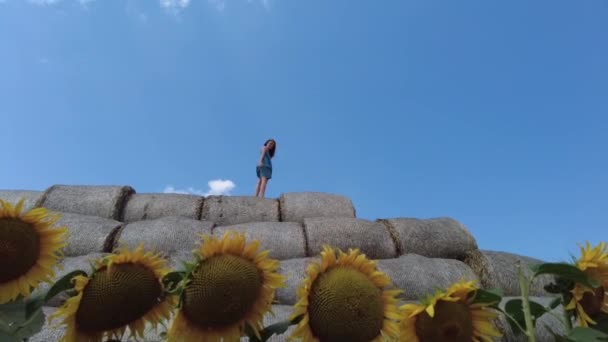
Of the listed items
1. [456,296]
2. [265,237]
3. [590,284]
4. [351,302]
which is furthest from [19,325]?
[265,237]

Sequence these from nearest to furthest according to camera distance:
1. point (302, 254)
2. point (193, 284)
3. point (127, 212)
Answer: point (193, 284)
point (302, 254)
point (127, 212)

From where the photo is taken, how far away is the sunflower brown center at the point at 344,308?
72 centimetres

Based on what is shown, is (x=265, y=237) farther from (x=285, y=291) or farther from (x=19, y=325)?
(x=19, y=325)

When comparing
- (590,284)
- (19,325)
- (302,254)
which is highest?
(302,254)

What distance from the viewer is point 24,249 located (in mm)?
947

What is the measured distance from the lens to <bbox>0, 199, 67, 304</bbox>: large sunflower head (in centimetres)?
92

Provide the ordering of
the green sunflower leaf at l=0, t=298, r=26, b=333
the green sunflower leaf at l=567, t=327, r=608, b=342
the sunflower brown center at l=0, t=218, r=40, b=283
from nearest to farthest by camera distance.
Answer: the green sunflower leaf at l=567, t=327, r=608, b=342 < the green sunflower leaf at l=0, t=298, r=26, b=333 < the sunflower brown center at l=0, t=218, r=40, b=283

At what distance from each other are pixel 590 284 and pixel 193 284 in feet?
2.22

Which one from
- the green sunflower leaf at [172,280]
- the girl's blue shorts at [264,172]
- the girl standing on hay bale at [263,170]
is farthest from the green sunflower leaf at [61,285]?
the girl's blue shorts at [264,172]

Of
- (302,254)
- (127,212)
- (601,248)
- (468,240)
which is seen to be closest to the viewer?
(601,248)

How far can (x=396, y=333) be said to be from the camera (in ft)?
2.50

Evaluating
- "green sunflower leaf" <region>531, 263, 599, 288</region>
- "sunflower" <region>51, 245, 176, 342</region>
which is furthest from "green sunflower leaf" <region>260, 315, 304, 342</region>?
"green sunflower leaf" <region>531, 263, 599, 288</region>

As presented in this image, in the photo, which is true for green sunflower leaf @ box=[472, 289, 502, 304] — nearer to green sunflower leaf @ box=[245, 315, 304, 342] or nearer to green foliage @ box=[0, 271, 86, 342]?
green sunflower leaf @ box=[245, 315, 304, 342]

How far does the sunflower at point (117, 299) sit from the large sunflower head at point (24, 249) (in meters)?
0.24
